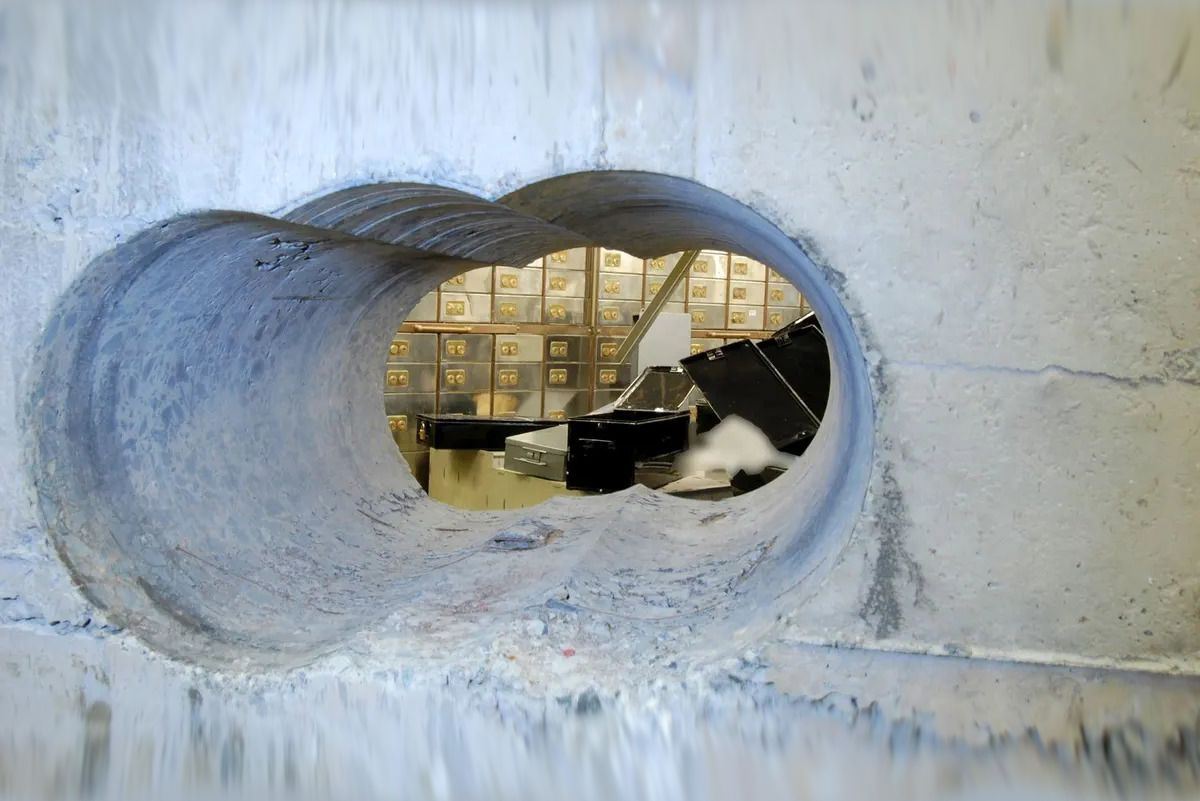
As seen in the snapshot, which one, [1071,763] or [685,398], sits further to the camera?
[685,398]

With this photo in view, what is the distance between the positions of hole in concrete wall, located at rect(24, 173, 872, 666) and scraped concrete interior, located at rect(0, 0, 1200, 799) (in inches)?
0.6

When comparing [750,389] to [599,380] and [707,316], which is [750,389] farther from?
[707,316]

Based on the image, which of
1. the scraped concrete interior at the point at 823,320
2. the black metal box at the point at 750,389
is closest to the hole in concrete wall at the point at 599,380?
the black metal box at the point at 750,389

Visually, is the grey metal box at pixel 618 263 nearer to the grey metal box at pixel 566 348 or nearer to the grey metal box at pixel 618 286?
the grey metal box at pixel 618 286

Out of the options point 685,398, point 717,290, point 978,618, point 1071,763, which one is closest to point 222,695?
point 978,618

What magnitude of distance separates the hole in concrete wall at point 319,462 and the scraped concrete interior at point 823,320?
0.02m

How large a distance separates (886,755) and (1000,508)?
47cm

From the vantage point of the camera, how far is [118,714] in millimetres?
1746

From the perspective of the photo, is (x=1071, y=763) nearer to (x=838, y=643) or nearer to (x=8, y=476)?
(x=838, y=643)

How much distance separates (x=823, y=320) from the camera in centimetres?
198

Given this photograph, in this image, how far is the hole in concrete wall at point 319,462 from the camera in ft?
5.81

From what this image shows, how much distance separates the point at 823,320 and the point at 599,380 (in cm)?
675

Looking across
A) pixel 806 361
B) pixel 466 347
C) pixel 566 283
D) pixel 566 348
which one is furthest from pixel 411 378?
pixel 806 361

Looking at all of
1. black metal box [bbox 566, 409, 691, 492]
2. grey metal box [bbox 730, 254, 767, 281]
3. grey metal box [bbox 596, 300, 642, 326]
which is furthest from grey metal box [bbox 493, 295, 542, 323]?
black metal box [bbox 566, 409, 691, 492]
